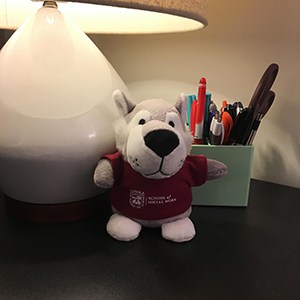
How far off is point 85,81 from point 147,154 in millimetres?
161

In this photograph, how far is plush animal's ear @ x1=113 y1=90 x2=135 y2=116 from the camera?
556mm

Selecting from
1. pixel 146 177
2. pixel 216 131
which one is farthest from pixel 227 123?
pixel 146 177

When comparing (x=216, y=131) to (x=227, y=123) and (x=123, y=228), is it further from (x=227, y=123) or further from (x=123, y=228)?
(x=123, y=228)

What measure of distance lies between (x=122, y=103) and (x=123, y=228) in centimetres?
18

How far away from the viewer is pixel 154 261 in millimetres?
504

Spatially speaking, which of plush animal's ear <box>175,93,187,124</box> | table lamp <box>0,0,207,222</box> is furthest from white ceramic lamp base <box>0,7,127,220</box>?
plush animal's ear <box>175,93,187,124</box>

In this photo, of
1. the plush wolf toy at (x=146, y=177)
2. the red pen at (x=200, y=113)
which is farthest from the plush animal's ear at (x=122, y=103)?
the red pen at (x=200, y=113)

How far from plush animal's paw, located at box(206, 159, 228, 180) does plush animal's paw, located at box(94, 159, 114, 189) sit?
0.15 metres

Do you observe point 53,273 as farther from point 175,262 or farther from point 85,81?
point 85,81

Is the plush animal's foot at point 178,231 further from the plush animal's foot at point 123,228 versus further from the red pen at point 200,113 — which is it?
the red pen at point 200,113

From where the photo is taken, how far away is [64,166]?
1.80 ft

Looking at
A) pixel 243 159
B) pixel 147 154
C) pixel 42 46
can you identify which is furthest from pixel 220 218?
pixel 42 46

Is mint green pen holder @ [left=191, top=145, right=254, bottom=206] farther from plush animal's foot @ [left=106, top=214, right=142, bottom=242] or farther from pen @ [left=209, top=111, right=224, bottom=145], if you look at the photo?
plush animal's foot @ [left=106, top=214, right=142, bottom=242]

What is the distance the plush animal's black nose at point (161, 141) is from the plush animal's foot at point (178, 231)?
0.12m
